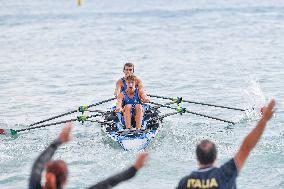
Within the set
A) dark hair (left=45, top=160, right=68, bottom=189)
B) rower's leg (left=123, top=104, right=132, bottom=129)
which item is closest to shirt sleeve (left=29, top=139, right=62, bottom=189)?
dark hair (left=45, top=160, right=68, bottom=189)

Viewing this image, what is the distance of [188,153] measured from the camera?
55.1 ft

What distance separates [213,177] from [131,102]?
11.2 m

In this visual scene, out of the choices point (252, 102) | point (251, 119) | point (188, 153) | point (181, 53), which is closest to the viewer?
point (188, 153)

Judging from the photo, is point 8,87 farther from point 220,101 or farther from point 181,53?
point 181,53

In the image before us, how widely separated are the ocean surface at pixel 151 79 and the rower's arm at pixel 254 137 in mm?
8521

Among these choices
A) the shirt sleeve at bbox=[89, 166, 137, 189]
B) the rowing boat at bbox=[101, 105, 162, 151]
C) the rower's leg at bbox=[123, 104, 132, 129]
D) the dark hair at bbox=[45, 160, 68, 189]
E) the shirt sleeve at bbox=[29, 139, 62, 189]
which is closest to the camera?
the dark hair at bbox=[45, 160, 68, 189]

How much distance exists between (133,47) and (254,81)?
1737 cm

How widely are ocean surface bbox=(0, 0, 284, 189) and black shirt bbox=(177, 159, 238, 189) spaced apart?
331 inches

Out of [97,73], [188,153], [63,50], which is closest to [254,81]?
[97,73]

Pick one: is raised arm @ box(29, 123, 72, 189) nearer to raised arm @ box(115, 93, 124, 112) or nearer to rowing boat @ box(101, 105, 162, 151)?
rowing boat @ box(101, 105, 162, 151)

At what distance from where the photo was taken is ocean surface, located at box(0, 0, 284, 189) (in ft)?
52.6

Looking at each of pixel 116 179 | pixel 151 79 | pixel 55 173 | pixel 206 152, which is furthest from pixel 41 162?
pixel 151 79

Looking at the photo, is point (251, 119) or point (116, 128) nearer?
point (116, 128)

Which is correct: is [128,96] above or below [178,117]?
above
